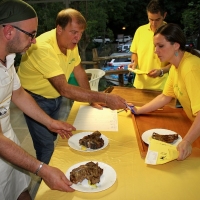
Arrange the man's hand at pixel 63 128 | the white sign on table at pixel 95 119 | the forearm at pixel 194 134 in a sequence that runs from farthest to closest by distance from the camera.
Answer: the white sign on table at pixel 95 119, the man's hand at pixel 63 128, the forearm at pixel 194 134

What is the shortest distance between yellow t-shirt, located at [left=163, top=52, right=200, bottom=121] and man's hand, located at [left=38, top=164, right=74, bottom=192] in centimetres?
86

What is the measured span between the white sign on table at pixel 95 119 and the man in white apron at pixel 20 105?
0.42 feet

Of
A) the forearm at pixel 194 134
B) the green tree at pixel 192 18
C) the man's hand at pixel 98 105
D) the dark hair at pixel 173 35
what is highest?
the dark hair at pixel 173 35

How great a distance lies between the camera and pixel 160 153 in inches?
51.9

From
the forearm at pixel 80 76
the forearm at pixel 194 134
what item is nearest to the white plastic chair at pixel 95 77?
the forearm at pixel 80 76

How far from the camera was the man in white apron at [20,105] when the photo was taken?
3.95 feet

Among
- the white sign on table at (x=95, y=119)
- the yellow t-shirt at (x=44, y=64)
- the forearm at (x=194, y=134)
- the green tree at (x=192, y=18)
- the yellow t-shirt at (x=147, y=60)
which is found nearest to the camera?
the forearm at (x=194, y=134)

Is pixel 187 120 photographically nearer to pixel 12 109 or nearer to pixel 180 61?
pixel 180 61

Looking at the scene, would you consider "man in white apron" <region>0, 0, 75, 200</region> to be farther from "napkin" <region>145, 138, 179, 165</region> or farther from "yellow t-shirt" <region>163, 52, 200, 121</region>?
"yellow t-shirt" <region>163, 52, 200, 121</region>

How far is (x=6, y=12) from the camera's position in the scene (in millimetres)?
1283

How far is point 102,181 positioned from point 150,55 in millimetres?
1822

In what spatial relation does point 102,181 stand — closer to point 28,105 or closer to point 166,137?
point 166,137

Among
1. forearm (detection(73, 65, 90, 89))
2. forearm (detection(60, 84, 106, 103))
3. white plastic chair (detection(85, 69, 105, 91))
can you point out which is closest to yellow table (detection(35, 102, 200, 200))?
forearm (detection(60, 84, 106, 103))

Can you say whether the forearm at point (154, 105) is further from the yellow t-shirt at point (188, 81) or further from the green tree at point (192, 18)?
the green tree at point (192, 18)
